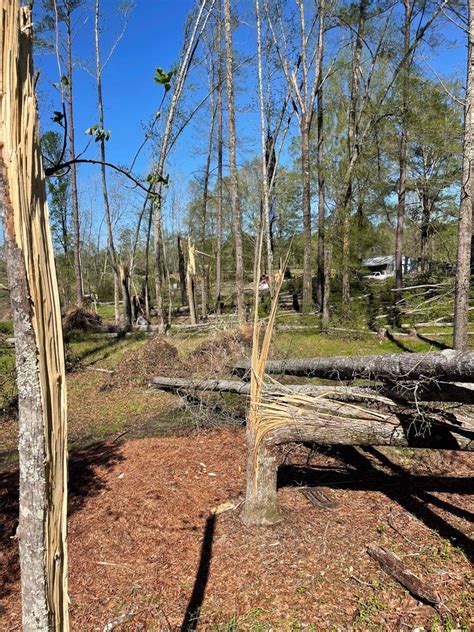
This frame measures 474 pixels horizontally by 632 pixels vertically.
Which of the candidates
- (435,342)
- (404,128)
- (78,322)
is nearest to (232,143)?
(404,128)

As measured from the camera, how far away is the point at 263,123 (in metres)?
15.7

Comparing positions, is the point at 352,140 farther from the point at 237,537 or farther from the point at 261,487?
the point at 237,537

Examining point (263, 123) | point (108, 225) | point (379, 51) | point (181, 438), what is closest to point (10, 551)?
point (181, 438)

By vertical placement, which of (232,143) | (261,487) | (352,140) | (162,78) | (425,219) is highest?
(352,140)

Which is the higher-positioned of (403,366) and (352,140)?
(352,140)

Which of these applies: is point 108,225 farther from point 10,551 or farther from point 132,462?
point 10,551

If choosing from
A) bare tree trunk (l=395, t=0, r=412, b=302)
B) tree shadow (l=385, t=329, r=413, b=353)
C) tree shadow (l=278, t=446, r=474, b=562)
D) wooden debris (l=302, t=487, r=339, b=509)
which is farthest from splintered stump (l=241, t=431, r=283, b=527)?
bare tree trunk (l=395, t=0, r=412, b=302)

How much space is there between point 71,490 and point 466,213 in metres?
7.53

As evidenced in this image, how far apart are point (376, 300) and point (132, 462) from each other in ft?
41.6

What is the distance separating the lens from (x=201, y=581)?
143 inches

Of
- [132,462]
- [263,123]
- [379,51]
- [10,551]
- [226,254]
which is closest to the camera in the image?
[10,551]

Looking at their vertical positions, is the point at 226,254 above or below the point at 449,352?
above

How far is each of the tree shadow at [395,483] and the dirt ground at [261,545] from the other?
18mm

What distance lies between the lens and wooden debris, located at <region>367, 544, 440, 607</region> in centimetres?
322
